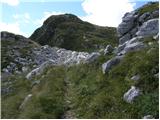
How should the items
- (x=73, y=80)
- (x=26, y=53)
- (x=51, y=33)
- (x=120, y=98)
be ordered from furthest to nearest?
1. (x=51, y=33)
2. (x=26, y=53)
3. (x=73, y=80)
4. (x=120, y=98)

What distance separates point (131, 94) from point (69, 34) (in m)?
118

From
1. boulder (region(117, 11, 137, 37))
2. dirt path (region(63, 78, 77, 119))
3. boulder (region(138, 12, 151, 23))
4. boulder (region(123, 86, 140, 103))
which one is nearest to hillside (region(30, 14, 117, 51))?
boulder (region(117, 11, 137, 37))

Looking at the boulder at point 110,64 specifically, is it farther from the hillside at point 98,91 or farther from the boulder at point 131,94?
the boulder at point 131,94

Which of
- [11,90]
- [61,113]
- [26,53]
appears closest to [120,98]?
[61,113]

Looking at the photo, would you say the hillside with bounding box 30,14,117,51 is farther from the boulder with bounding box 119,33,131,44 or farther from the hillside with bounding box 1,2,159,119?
the hillside with bounding box 1,2,159,119

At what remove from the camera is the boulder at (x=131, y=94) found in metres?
15.1

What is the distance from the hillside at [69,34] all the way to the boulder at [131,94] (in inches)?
3728

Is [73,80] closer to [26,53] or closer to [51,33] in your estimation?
[26,53]

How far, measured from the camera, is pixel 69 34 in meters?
133

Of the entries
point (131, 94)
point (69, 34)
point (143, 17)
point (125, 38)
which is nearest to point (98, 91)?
point (131, 94)

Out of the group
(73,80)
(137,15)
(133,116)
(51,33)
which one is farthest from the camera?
(51,33)

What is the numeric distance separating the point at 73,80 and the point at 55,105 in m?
5.07

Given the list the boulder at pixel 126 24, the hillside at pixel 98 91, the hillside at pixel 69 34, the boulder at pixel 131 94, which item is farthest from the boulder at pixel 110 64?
the hillside at pixel 69 34

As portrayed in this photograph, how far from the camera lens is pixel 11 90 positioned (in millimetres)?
23828
